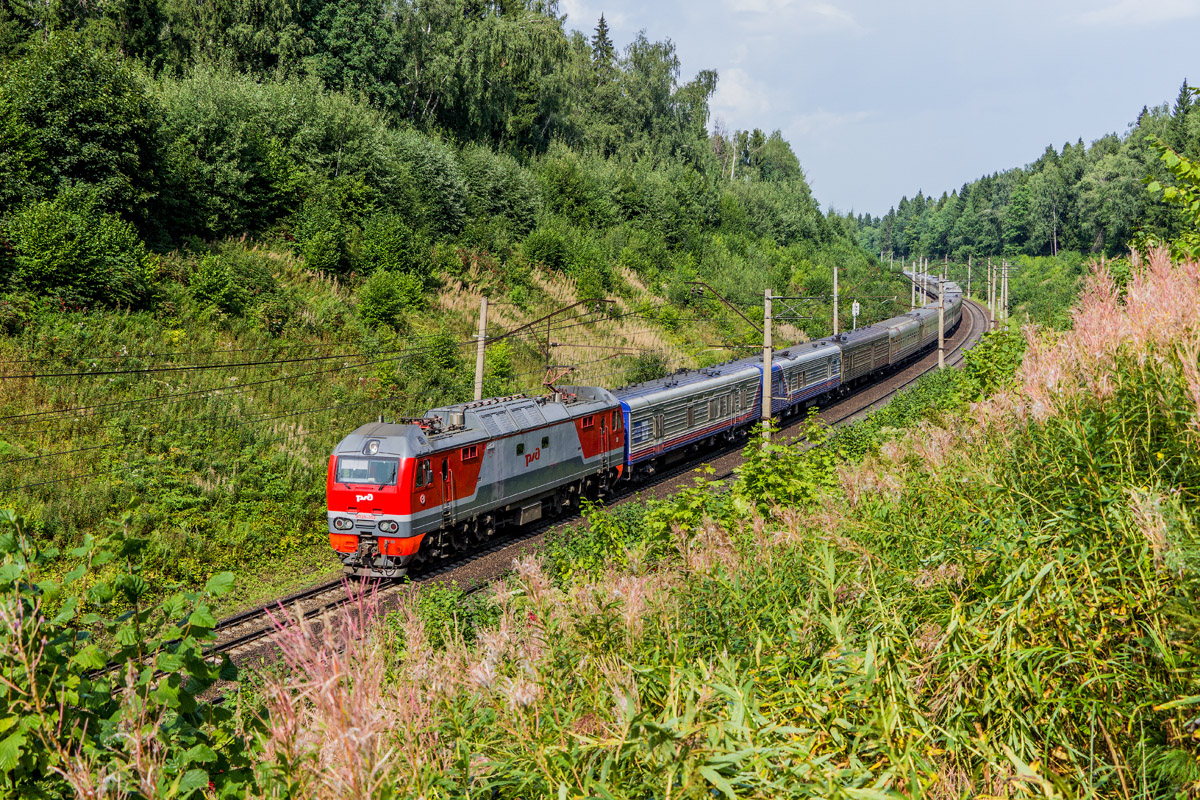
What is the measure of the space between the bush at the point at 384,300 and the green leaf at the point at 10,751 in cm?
2636

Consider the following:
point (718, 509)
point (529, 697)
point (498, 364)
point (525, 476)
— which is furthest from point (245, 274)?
point (529, 697)

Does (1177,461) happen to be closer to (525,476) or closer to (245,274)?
(525,476)

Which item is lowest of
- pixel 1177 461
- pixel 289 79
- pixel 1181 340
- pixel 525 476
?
pixel 525 476

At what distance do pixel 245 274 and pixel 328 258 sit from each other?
408cm

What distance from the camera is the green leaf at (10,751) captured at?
9.70 feet

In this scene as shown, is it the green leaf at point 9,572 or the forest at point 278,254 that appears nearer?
the green leaf at point 9,572

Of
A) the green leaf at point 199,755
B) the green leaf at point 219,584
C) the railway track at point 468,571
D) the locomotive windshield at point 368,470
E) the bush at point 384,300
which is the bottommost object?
the railway track at point 468,571

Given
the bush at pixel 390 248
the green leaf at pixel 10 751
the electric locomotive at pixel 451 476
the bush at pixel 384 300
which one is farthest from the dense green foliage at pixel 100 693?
the bush at pixel 390 248

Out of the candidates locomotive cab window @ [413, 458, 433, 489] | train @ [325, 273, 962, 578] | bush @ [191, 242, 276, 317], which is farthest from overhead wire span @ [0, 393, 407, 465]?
locomotive cab window @ [413, 458, 433, 489]

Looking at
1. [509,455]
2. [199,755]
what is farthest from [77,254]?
[199,755]

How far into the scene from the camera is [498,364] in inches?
1152

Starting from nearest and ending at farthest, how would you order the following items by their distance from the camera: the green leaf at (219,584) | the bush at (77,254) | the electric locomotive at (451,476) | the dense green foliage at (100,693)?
1. the dense green foliage at (100,693)
2. the green leaf at (219,584)
3. the electric locomotive at (451,476)
4. the bush at (77,254)

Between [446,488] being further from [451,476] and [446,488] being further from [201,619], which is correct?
[201,619]

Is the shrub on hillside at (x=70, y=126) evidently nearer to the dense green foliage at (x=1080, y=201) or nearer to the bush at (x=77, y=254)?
the bush at (x=77, y=254)
